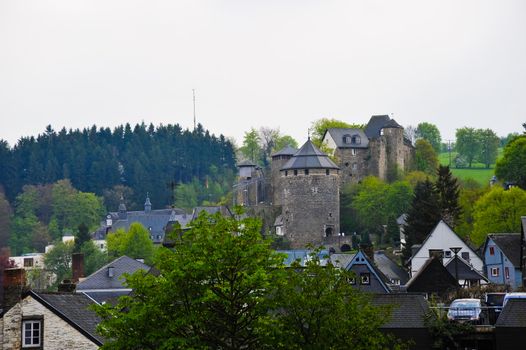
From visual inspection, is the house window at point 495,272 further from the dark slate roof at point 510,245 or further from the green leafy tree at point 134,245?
the green leafy tree at point 134,245

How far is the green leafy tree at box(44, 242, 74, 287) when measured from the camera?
156750 mm

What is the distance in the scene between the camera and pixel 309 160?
444 feet

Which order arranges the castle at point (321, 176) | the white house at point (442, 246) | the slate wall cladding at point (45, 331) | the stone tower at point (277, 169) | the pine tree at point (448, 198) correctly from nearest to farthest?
the slate wall cladding at point (45, 331)
the white house at point (442, 246)
the pine tree at point (448, 198)
the castle at point (321, 176)
the stone tower at point (277, 169)

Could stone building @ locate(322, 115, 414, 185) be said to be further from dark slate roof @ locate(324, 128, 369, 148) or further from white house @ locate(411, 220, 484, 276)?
white house @ locate(411, 220, 484, 276)

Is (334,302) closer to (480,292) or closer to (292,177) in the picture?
(480,292)

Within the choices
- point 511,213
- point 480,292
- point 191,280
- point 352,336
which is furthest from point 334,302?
point 511,213

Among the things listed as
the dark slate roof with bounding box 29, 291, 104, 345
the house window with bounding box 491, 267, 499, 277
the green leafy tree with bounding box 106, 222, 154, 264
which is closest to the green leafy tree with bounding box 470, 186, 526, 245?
the house window with bounding box 491, 267, 499, 277

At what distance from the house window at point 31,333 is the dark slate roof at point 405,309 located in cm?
1079

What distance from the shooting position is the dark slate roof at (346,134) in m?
146

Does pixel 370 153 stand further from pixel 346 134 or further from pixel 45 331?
pixel 45 331

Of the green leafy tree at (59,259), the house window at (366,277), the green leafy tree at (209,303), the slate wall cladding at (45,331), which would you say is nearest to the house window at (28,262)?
the green leafy tree at (59,259)

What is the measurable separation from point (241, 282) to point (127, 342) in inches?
142

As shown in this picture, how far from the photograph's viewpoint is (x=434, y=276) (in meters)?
68.1

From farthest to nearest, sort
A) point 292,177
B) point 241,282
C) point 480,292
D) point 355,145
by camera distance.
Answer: point 355,145 → point 292,177 → point 480,292 → point 241,282
